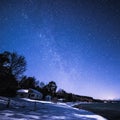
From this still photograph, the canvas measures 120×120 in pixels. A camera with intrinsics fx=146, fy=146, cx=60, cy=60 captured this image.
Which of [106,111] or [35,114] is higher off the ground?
[106,111]

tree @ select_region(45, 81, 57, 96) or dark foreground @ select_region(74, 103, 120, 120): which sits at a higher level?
tree @ select_region(45, 81, 57, 96)

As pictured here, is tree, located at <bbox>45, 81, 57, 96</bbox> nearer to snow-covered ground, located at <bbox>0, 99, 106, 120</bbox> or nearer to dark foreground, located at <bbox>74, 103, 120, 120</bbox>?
dark foreground, located at <bbox>74, 103, 120, 120</bbox>

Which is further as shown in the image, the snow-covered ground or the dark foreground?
the dark foreground

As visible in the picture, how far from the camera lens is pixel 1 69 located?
33.7m

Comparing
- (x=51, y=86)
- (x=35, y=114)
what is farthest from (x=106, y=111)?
(x=51, y=86)

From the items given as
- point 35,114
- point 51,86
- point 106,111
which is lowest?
point 35,114

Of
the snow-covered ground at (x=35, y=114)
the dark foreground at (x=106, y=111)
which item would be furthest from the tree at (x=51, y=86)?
the snow-covered ground at (x=35, y=114)

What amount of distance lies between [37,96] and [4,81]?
43522 mm

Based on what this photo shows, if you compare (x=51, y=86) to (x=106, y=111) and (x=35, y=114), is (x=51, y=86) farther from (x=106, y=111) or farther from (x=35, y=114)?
(x=35, y=114)

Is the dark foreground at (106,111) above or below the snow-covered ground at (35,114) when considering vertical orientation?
above

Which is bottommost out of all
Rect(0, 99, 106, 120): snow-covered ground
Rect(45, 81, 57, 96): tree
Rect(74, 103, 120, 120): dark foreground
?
Rect(0, 99, 106, 120): snow-covered ground

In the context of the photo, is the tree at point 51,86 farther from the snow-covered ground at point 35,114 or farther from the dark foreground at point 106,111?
the snow-covered ground at point 35,114

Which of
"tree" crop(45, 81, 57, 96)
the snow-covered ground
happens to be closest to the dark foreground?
the snow-covered ground

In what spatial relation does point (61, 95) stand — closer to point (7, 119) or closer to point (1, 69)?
point (1, 69)
